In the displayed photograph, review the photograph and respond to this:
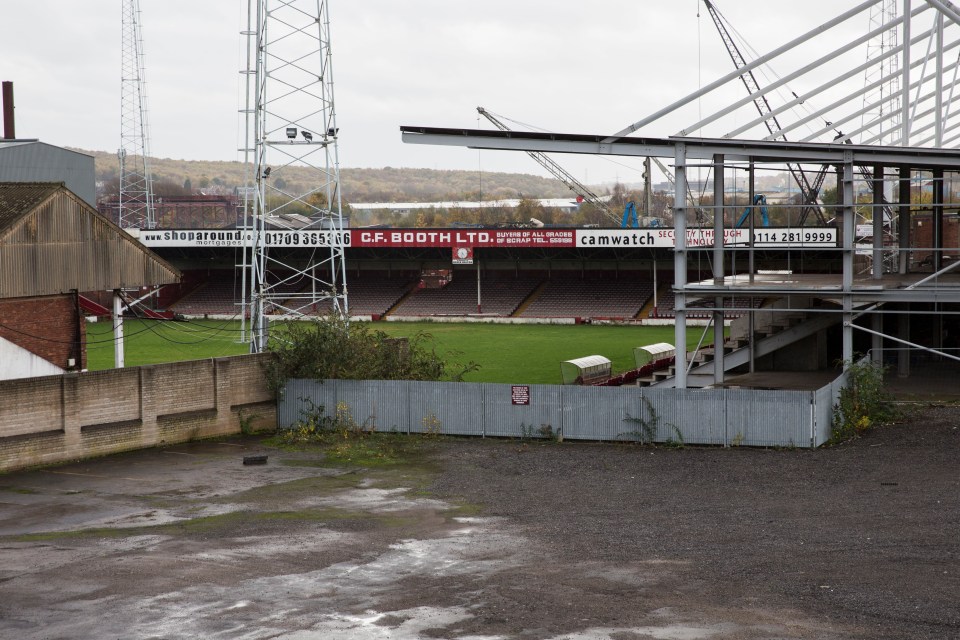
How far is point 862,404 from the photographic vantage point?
24.5m

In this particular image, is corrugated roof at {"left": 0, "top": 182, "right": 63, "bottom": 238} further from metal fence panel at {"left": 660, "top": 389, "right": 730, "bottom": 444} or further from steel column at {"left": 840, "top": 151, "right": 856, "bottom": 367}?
steel column at {"left": 840, "top": 151, "right": 856, "bottom": 367}

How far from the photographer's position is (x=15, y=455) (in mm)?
22438

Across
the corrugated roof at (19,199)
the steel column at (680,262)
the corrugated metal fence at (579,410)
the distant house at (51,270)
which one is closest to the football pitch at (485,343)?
the corrugated metal fence at (579,410)

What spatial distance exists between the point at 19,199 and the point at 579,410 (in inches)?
601

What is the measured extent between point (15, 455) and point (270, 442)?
6133 mm

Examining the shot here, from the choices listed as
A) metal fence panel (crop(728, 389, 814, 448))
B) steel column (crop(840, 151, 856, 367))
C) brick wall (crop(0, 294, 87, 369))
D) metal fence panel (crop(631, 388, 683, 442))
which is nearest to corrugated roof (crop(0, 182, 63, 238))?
brick wall (crop(0, 294, 87, 369))

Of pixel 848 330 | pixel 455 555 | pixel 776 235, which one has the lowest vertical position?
pixel 455 555

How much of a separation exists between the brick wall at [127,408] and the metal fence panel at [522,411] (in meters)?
6.34

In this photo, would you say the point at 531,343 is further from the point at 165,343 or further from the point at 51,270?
the point at 51,270

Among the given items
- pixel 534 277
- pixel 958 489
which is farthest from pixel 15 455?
pixel 534 277

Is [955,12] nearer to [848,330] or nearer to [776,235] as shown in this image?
[848,330]

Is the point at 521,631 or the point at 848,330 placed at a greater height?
the point at 848,330

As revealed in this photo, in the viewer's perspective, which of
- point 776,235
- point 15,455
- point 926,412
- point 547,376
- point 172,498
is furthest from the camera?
point 776,235

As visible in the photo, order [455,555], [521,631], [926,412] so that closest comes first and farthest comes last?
[521,631] < [455,555] < [926,412]
